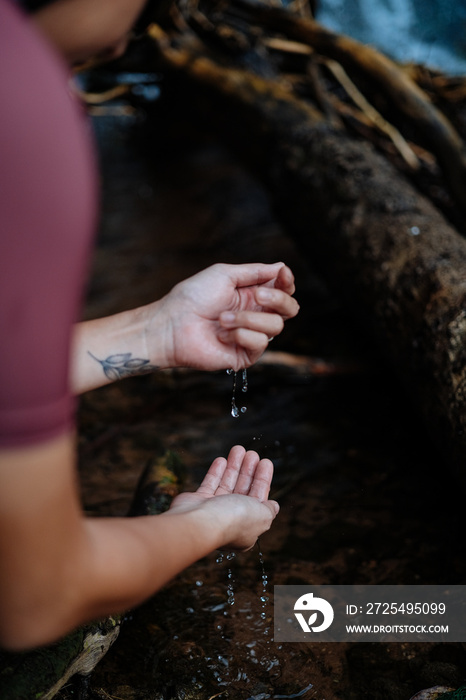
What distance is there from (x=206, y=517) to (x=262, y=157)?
3.58 metres

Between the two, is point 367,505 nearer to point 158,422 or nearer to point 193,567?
point 193,567

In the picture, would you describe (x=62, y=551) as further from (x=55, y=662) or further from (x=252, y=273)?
(x=252, y=273)

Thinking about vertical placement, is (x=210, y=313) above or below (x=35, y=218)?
below

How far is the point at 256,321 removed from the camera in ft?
5.25

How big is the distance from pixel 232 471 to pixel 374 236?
5.91ft

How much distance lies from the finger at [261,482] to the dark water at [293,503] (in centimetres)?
66

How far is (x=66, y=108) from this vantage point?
33.3 inches

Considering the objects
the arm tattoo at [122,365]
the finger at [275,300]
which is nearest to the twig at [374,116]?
the finger at [275,300]

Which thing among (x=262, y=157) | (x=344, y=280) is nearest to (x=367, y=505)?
(x=344, y=280)

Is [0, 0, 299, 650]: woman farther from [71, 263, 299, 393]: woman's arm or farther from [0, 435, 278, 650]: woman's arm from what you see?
[71, 263, 299, 393]: woman's arm

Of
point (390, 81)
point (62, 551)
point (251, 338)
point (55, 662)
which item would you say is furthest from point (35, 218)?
point (390, 81)

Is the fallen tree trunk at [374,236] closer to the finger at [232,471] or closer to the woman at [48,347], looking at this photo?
the finger at [232,471]

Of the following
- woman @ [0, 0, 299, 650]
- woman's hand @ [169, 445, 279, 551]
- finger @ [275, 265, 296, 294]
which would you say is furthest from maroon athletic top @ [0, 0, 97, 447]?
finger @ [275, 265, 296, 294]

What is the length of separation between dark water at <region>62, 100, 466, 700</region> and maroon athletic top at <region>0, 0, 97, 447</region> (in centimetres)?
136
